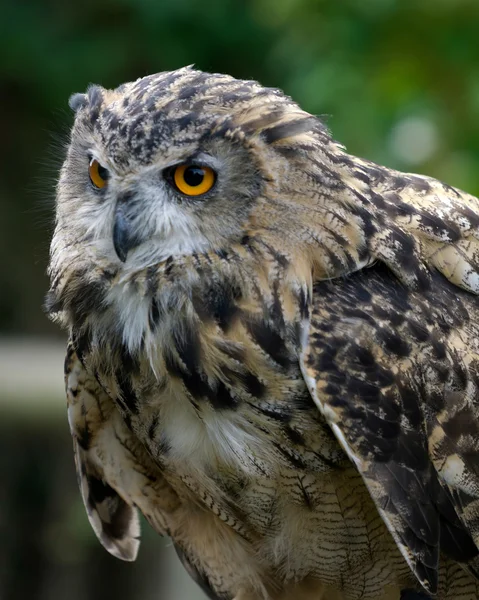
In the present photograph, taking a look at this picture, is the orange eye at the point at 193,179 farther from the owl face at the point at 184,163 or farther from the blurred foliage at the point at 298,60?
the blurred foliage at the point at 298,60

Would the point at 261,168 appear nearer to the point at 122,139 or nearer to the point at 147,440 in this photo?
the point at 122,139

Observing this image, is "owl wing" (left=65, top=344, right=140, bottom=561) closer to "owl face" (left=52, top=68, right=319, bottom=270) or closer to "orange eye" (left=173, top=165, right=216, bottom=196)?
"owl face" (left=52, top=68, right=319, bottom=270)

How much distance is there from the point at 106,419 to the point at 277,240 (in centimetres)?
81

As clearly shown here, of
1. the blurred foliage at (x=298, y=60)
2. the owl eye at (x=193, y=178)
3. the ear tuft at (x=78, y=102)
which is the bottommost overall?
the owl eye at (x=193, y=178)

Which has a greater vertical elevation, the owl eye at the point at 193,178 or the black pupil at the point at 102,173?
the owl eye at the point at 193,178

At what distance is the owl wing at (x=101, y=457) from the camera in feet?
8.96

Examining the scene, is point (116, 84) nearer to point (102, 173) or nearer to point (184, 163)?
point (102, 173)

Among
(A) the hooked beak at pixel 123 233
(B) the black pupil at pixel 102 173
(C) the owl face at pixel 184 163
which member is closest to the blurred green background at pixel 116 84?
(C) the owl face at pixel 184 163

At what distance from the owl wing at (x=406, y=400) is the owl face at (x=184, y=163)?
0.31 m

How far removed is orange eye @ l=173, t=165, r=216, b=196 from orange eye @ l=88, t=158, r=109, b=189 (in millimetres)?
198

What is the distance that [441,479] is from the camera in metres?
2.35

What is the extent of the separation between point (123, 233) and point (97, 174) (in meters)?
0.21

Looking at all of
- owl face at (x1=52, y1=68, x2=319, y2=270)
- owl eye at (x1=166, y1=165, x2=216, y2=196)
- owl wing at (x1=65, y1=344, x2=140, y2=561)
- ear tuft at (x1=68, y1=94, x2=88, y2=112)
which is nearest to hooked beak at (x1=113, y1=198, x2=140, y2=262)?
owl face at (x1=52, y1=68, x2=319, y2=270)

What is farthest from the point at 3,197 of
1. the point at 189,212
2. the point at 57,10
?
the point at 189,212
